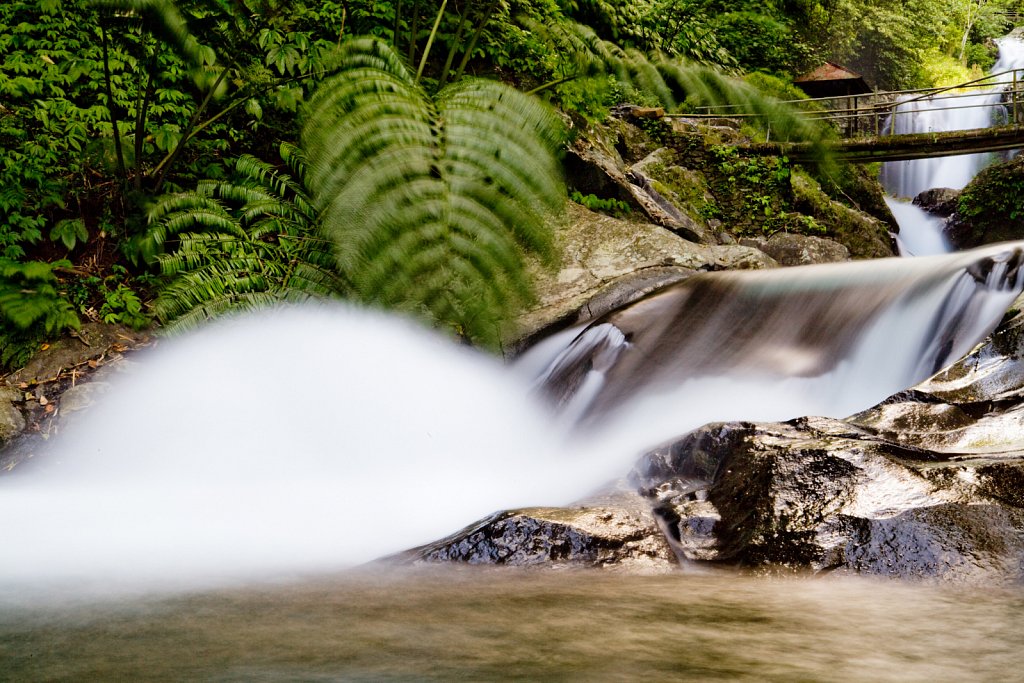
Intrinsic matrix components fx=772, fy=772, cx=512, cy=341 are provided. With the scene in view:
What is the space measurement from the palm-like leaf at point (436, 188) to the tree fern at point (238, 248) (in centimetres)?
151

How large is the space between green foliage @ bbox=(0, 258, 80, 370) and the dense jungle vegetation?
11 mm

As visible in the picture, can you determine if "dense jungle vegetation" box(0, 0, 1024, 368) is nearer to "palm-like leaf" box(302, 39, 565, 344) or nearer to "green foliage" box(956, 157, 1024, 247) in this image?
"palm-like leaf" box(302, 39, 565, 344)

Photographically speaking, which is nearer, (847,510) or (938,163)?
(847,510)

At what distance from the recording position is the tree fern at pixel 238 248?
13.0 feet

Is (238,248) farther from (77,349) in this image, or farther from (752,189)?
(752,189)

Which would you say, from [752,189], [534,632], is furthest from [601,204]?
[534,632]

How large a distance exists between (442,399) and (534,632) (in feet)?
8.21

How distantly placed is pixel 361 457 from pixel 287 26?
3.21 metres

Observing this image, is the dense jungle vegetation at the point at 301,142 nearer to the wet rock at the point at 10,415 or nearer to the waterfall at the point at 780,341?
the wet rock at the point at 10,415

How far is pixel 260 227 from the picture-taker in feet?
14.0

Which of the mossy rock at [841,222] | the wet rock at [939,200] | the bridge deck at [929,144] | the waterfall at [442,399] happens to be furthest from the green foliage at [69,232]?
the wet rock at [939,200]

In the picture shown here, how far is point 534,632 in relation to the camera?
1.41m

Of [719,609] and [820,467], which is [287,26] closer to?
[820,467]

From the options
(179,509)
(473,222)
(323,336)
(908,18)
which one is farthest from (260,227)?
(908,18)
